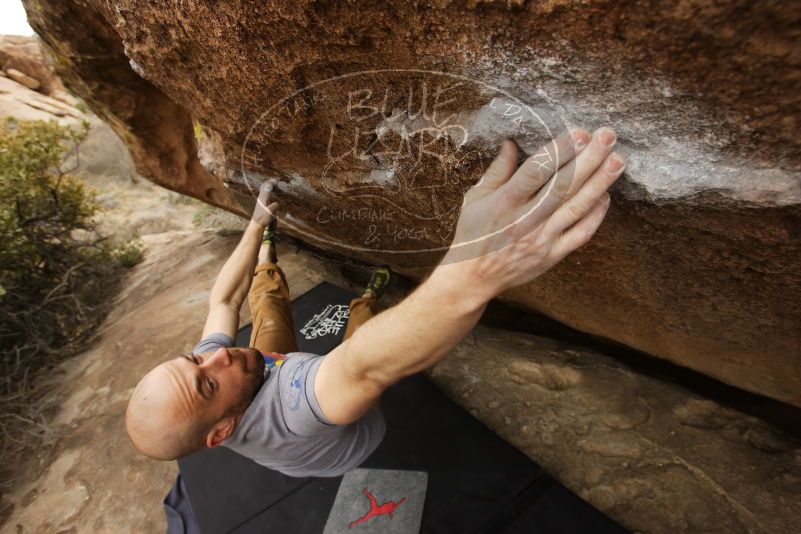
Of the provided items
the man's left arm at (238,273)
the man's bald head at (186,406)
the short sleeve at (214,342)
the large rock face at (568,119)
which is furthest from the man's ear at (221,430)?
the large rock face at (568,119)

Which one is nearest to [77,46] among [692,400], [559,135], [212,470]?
[212,470]

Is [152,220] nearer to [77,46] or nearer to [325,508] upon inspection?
[77,46]

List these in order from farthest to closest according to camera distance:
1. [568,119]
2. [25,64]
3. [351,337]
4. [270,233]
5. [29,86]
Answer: [25,64] → [29,86] → [270,233] → [351,337] → [568,119]

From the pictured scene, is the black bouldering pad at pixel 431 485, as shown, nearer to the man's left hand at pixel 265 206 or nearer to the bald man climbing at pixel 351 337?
the bald man climbing at pixel 351 337

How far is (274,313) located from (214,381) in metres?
1.03

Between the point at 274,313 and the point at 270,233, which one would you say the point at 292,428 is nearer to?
the point at 274,313

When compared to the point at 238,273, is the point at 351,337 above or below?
above

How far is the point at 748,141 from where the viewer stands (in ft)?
2.52

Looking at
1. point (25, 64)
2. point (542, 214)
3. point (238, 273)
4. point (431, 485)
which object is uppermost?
point (25, 64)

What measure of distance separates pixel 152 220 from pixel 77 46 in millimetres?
6902

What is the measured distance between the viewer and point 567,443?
201 centimetres

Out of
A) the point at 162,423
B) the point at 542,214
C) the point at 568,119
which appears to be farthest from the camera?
the point at 162,423

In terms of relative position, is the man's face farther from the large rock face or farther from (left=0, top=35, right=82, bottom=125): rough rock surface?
(left=0, top=35, right=82, bottom=125): rough rock surface

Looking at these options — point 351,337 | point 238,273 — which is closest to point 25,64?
point 238,273
